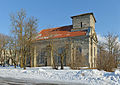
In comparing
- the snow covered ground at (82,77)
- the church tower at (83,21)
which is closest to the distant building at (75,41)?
the church tower at (83,21)

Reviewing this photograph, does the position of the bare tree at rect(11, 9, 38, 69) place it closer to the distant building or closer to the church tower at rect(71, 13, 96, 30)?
the distant building

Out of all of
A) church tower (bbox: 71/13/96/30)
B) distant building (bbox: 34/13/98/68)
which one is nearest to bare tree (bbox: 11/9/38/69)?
distant building (bbox: 34/13/98/68)

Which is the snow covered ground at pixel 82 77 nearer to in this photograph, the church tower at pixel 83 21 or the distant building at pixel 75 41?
the distant building at pixel 75 41

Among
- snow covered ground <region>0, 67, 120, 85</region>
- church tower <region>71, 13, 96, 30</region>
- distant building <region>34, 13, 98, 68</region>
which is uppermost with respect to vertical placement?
church tower <region>71, 13, 96, 30</region>

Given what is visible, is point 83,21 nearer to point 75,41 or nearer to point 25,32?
point 75,41

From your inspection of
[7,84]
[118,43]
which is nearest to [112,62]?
[7,84]

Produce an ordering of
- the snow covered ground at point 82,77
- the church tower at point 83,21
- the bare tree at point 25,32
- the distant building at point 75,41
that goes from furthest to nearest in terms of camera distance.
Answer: the church tower at point 83,21 → the distant building at point 75,41 → the bare tree at point 25,32 → the snow covered ground at point 82,77

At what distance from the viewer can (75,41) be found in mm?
32938

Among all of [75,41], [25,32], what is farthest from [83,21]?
[25,32]

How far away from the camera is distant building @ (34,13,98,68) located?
31406mm

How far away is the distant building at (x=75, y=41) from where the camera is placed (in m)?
31.4

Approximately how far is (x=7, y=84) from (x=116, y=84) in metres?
7.56

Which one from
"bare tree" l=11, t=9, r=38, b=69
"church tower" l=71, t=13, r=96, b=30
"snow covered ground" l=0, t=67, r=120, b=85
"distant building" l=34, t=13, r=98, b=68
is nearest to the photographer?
"snow covered ground" l=0, t=67, r=120, b=85

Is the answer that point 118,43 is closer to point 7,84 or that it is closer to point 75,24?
point 75,24
